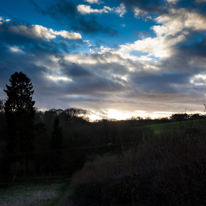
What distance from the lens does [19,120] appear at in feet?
119

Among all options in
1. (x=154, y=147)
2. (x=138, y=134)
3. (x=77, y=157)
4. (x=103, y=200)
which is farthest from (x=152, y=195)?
(x=138, y=134)

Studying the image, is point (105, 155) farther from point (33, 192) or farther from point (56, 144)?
point (56, 144)

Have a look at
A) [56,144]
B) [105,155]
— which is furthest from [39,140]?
[105,155]

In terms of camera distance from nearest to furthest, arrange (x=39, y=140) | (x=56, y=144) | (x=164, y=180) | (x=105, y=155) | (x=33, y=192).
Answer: (x=164, y=180)
(x=33, y=192)
(x=105, y=155)
(x=56, y=144)
(x=39, y=140)

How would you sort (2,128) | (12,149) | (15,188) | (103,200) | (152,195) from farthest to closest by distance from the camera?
(2,128) → (12,149) → (15,188) → (103,200) → (152,195)

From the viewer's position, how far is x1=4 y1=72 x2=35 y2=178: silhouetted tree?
3531 cm

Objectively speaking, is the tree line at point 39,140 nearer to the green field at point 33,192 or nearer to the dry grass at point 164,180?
the green field at point 33,192

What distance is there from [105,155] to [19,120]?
18839 mm

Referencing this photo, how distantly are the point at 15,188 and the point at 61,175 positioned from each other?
8.29 metres

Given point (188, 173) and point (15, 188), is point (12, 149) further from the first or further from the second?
point (188, 173)

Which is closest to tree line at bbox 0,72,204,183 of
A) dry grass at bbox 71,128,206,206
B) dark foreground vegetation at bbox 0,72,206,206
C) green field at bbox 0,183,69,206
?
dark foreground vegetation at bbox 0,72,206,206

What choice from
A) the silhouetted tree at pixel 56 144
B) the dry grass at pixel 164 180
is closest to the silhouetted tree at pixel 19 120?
the silhouetted tree at pixel 56 144

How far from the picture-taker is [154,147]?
45.6 ft

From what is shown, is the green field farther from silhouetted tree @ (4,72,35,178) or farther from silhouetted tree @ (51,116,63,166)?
silhouetted tree @ (51,116,63,166)
